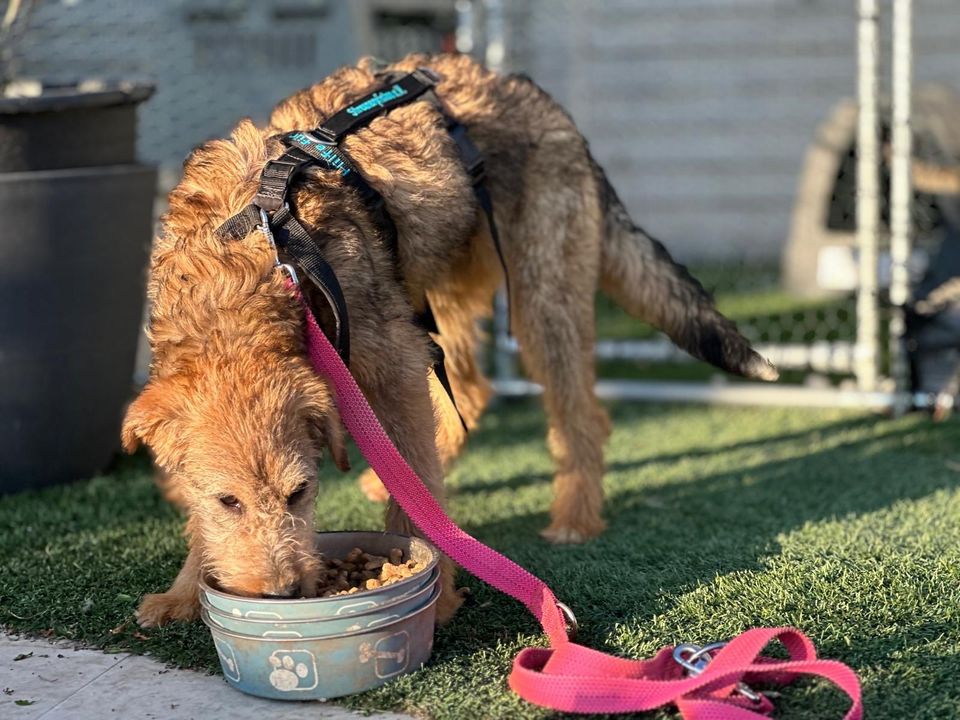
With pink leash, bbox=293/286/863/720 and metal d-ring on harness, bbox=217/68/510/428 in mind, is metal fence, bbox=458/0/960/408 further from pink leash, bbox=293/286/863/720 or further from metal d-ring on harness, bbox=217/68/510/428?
pink leash, bbox=293/286/863/720

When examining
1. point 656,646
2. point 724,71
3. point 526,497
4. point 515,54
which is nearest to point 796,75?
point 724,71

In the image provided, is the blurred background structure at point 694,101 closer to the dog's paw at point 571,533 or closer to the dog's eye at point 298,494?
the dog's paw at point 571,533

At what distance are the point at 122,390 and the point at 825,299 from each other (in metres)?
5.95

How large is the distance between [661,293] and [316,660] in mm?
2388

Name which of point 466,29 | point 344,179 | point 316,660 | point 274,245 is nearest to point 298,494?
point 316,660

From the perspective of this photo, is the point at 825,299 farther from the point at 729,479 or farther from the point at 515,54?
the point at 729,479

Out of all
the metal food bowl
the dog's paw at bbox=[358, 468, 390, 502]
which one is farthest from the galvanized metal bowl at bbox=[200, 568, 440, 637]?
the dog's paw at bbox=[358, 468, 390, 502]

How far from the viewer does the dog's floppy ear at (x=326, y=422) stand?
10.2ft

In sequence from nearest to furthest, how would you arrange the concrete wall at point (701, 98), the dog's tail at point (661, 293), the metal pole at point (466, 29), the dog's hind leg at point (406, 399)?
the dog's hind leg at point (406, 399) < the dog's tail at point (661, 293) < the metal pole at point (466, 29) < the concrete wall at point (701, 98)

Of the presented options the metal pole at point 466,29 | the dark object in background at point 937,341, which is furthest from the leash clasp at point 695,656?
the metal pole at point 466,29

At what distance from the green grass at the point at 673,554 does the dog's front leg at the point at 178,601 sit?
0.07m

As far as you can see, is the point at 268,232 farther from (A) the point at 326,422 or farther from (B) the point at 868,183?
(B) the point at 868,183

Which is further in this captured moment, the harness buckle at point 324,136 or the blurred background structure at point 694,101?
the blurred background structure at point 694,101

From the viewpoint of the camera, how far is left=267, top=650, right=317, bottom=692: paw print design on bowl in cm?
303
